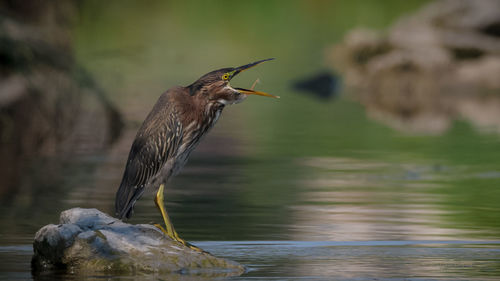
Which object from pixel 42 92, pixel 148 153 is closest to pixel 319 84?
pixel 42 92

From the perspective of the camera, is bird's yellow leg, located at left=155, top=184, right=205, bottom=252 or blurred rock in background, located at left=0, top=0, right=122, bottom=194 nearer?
bird's yellow leg, located at left=155, top=184, right=205, bottom=252

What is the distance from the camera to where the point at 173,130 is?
9211mm

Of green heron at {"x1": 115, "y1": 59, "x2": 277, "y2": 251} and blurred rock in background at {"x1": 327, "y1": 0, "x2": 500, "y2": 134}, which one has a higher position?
blurred rock in background at {"x1": 327, "y1": 0, "x2": 500, "y2": 134}

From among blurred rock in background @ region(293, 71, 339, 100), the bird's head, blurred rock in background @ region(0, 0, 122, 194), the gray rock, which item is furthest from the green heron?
blurred rock in background @ region(293, 71, 339, 100)

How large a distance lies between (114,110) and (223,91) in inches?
426

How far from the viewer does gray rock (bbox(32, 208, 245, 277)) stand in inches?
339

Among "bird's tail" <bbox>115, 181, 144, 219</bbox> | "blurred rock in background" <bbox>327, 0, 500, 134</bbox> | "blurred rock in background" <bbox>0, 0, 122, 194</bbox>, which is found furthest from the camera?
"blurred rock in background" <bbox>327, 0, 500, 134</bbox>

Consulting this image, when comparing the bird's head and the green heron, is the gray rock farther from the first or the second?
the bird's head

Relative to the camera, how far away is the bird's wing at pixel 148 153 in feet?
30.3

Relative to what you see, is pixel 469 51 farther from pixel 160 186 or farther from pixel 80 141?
pixel 160 186

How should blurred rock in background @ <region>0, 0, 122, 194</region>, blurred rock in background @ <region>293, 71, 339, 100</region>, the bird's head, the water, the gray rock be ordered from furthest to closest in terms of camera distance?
1. blurred rock in background @ <region>293, 71, 339, 100</region>
2. blurred rock in background @ <region>0, 0, 122, 194</region>
3. the bird's head
4. the water
5. the gray rock

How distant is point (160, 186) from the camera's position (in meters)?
9.39

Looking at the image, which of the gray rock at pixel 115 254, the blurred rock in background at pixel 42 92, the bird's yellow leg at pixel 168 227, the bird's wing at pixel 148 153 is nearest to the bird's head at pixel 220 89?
the bird's wing at pixel 148 153

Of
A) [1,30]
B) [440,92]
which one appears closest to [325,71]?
[440,92]
